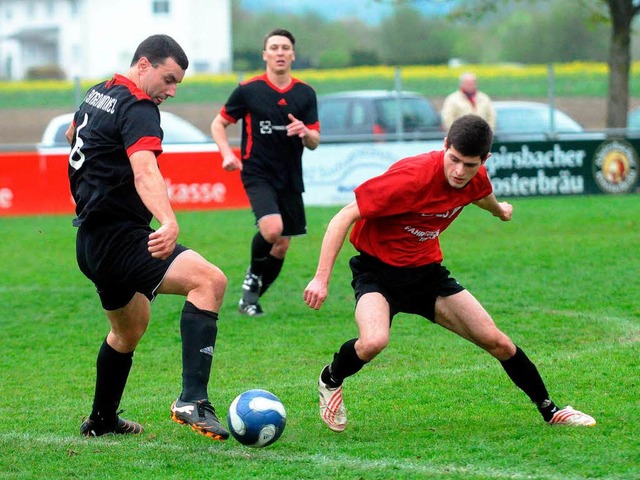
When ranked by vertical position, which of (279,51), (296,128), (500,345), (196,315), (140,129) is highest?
(279,51)

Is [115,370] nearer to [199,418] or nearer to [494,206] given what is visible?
[199,418]

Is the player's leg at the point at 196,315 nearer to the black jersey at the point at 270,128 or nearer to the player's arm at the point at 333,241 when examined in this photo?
the player's arm at the point at 333,241

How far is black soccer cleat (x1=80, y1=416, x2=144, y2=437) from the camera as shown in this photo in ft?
19.0

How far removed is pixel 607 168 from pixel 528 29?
5099 centimetres

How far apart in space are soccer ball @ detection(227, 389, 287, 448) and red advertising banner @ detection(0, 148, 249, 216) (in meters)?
12.2

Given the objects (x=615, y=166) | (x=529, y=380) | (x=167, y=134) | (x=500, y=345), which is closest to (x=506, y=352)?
(x=500, y=345)

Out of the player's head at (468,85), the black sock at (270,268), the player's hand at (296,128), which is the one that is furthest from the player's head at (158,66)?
the player's head at (468,85)

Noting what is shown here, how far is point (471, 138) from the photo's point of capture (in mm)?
5289

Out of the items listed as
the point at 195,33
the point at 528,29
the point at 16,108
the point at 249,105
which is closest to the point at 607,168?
the point at 249,105

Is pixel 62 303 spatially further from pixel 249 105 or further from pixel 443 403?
pixel 443 403

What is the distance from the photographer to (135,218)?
17.8 feet

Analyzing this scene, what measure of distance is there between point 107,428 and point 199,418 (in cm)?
83

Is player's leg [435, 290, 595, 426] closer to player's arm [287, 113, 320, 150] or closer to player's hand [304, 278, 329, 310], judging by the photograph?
player's hand [304, 278, 329, 310]

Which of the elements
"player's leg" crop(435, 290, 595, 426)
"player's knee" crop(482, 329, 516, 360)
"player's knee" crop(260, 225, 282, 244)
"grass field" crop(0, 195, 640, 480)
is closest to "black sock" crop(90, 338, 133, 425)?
"grass field" crop(0, 195, 640, 480)
